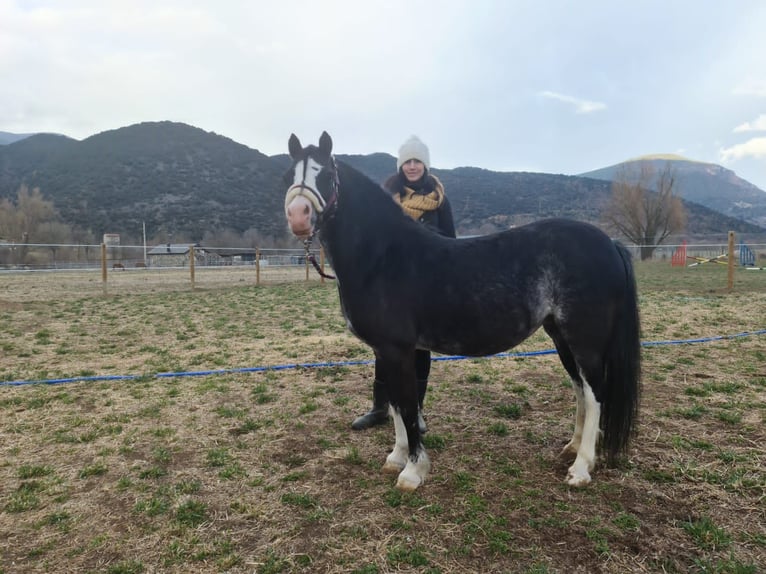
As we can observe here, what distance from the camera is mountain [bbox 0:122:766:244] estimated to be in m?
63.2

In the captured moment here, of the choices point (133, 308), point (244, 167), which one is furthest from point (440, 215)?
point (244, 167)

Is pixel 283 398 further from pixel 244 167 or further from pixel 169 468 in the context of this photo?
pixel 244 167

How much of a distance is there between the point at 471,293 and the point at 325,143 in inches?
51.6

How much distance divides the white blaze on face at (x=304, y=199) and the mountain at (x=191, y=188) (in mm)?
56113

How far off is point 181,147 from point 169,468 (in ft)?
348

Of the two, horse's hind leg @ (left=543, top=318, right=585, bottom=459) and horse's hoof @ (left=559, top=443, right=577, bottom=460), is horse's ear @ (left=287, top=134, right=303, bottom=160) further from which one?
horse's hoof @ (left=559, top=443, right=577, bottom=460)

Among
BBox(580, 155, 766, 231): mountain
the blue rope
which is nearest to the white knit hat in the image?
the blue rope

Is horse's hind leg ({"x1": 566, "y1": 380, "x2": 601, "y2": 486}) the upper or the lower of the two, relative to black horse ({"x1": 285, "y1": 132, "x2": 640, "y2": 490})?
lower

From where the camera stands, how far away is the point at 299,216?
2.40m

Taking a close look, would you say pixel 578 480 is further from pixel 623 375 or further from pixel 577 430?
pixel 623 375

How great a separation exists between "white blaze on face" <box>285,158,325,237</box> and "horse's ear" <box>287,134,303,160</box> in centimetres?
9

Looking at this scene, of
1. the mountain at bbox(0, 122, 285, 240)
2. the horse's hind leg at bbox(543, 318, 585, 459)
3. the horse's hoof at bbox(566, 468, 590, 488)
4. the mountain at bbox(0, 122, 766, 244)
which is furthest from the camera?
the mountain at bbox(0, 122, 766, 244)

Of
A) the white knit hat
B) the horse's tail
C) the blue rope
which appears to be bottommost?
the blue rope

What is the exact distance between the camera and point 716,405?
151 inches
